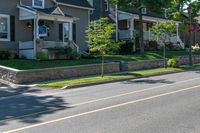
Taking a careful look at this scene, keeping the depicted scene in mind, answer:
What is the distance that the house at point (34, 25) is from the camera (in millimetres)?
31328

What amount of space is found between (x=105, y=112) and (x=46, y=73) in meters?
11.8

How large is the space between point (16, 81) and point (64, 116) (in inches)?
424

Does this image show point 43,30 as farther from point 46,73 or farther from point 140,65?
point 46,73

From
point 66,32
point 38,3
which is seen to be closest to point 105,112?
point 38,3

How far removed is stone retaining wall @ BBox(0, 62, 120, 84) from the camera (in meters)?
22.1

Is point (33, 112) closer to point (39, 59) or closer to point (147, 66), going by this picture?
point (39, 59)

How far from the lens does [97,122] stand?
1065cm

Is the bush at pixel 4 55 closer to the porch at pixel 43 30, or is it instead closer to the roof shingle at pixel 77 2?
the porch at pixel 43 30

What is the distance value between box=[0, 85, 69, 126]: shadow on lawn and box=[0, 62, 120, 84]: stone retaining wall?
2742mm

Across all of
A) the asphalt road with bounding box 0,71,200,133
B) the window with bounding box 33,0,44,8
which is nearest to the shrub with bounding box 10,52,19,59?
the window with bounding box 33,0,44,8

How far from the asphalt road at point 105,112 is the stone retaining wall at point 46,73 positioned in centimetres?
395

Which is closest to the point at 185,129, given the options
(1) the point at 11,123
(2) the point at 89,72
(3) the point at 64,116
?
(3) the point at 64,116

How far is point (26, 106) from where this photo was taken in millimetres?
14578

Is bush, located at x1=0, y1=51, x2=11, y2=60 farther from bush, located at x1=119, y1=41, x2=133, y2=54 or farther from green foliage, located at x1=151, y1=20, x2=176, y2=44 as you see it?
bush, located at x1=119, y1=41, x2=133, y2=54
